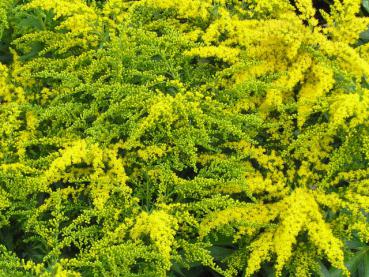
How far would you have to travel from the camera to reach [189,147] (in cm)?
323

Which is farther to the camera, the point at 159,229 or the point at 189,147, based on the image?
the point at 189,147

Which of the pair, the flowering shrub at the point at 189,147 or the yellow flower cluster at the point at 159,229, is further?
the flowering shrub at the point at 189,147

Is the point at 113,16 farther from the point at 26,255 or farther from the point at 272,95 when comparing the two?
the point at 26,255

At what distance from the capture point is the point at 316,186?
3398 mm

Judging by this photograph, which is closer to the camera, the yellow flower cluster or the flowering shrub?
the yellow flower cluster

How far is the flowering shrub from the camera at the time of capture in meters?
3.15

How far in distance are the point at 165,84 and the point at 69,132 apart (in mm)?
740

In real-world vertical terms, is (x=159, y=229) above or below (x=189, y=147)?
below

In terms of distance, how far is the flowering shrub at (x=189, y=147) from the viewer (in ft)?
10.3

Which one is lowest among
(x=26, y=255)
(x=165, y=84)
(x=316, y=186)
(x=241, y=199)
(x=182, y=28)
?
(x=26, y=255)

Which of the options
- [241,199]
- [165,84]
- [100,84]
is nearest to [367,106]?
[241,199]

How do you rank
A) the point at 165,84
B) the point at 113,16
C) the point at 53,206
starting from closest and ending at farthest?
the point at 53,206
the point at 165,84
the point at 113,16

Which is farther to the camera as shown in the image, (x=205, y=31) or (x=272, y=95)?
(x=205, y=31)

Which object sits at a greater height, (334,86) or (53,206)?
(334,86)
